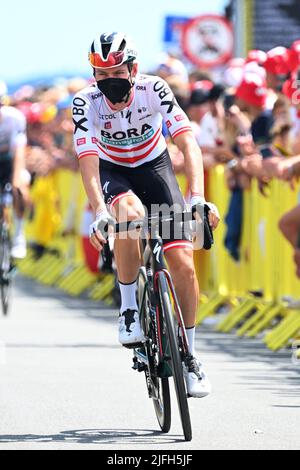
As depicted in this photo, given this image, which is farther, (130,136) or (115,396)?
(115,396)

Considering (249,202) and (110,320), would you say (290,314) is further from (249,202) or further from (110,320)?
(110,320)

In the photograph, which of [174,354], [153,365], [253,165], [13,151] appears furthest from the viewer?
[13,151]

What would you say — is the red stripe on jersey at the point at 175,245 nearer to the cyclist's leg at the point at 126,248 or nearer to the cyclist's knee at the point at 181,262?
the cyclist's knee at the point at 181,262

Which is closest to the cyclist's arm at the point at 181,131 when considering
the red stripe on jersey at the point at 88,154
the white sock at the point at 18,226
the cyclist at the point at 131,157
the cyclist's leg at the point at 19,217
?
the cyclist at the point at 131,157

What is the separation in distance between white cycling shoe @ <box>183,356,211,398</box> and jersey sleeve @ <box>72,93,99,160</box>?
1.24m

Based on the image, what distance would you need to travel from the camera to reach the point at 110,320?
14750 millimetres

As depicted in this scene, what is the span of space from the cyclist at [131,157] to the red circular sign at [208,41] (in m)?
18.9

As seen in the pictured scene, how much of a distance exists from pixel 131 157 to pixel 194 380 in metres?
1.42

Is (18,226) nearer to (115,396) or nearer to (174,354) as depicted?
(115,396)

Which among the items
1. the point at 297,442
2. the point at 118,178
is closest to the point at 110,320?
the point at 118,178

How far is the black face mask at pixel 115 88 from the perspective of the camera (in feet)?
26.7

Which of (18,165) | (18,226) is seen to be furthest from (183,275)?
(18,226)

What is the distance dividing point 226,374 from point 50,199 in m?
12.0

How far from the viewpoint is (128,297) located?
8.39 meters
